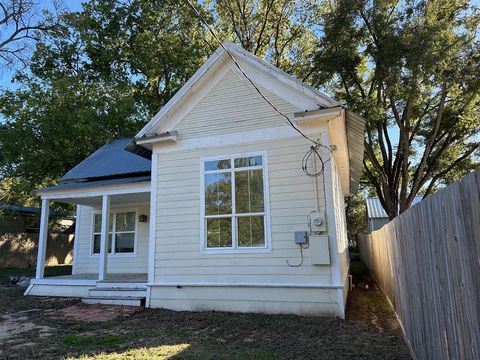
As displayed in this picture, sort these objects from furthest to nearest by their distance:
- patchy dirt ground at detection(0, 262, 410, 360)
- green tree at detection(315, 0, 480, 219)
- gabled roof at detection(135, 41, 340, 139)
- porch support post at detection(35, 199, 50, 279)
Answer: green tree at detection(315, 0, 480, 219) → porch support post at detection(35, 199, 50, 279) → gabled roof at detection(135, 41, 340, 139) → patchy dirt ground at detection(0, 262, 410, 360)

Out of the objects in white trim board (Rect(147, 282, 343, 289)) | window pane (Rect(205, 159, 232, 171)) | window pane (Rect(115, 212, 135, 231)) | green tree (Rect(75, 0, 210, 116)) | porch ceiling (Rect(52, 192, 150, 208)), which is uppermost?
green tree (Rect(75, 0, 210, 116))

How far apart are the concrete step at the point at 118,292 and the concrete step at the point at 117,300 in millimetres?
75

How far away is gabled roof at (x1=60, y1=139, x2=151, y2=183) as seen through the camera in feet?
38.4

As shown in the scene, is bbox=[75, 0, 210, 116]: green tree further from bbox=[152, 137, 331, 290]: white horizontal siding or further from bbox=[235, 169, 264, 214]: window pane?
bbox=[235, 169, 264, 214]: window pane

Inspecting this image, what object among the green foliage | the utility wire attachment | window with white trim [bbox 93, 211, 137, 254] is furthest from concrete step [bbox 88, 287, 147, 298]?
the green foliage

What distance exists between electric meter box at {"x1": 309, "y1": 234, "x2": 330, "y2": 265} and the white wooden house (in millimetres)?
19

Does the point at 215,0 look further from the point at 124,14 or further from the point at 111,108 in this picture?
the point at 111,108

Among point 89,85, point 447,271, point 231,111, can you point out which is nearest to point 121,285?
point 231,111

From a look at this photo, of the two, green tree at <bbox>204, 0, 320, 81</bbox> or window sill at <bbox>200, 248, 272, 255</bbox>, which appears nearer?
window sill at <bbox>200, 248, 272, 255</bbox>

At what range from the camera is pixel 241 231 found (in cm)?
825

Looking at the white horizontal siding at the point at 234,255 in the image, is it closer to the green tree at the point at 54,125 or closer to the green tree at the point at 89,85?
the green tree at the point at 89,85

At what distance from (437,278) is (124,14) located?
23.4 metres

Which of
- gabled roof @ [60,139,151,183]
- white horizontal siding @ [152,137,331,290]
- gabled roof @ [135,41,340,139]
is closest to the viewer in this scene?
white horizontal siding @ [152,137,331,290]

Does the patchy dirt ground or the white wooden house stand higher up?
the white wooden house
